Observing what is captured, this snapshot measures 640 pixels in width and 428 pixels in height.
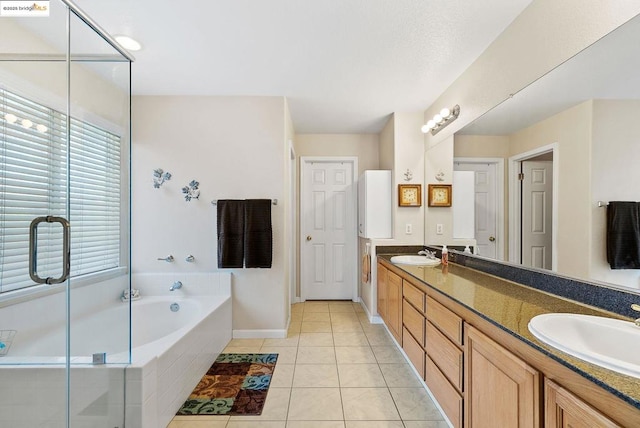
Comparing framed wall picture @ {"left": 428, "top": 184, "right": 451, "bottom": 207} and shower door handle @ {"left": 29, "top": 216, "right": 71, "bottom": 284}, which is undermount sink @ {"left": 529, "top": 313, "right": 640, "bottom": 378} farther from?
shower door handle @ {"left": 29, "top": 216, "right": 71, "bottom": 284}

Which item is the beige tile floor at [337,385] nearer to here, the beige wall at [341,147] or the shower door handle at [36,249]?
the shower door handle at [36,249]

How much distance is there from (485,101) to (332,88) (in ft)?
4.15

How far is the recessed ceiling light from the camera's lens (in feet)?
6.22

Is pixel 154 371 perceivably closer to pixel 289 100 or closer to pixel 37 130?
pixel 37 130

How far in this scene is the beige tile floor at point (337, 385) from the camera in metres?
1.68

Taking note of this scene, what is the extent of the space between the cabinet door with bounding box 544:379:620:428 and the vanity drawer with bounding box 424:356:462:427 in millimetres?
585

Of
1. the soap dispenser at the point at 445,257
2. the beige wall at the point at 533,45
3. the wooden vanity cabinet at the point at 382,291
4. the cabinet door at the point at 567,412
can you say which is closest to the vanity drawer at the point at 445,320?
the cabinet door at the point at 567,412

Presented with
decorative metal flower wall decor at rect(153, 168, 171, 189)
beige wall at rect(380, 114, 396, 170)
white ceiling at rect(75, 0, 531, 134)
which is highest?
white ceiling at rect(75, 0, 531, 134)

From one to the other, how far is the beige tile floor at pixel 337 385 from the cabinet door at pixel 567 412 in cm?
100

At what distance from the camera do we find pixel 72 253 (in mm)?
1343

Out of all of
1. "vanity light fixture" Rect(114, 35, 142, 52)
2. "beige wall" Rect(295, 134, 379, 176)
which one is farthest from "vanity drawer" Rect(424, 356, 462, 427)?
"vanity light fixture" Rect(114, 35, 142, 52)

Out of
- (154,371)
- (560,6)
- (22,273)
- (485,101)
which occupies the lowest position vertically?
(154,371)

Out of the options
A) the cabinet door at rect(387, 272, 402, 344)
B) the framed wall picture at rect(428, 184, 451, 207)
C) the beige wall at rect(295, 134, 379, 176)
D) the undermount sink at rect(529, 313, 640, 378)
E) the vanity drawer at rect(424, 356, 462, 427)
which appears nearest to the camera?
the undermount sink at rect(529, 313, 640, 378)

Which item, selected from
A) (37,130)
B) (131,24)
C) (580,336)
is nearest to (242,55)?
(131,24)
